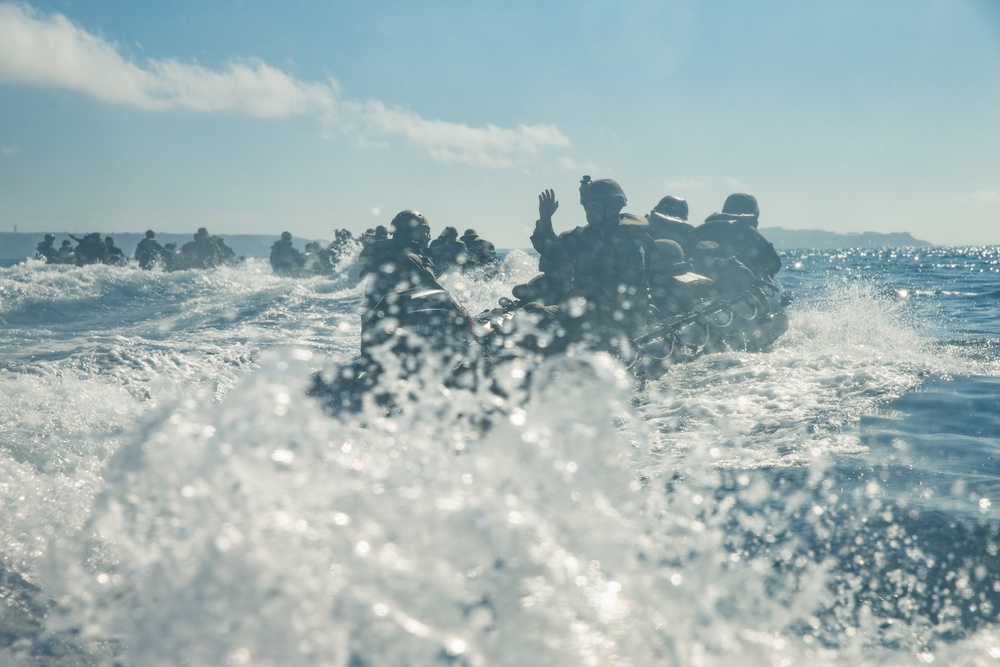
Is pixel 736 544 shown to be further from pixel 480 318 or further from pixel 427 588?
pixel 480 318

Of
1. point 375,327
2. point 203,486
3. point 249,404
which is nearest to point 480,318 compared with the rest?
Result: point 375,327

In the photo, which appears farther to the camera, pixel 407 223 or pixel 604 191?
pixel 604 191

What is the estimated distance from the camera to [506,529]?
10.8 feet

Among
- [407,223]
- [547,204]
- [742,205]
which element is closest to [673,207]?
[742,205]

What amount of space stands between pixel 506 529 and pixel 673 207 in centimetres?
1059

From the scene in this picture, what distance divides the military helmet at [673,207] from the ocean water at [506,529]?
6.01 m

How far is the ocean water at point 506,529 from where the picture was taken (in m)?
2.69

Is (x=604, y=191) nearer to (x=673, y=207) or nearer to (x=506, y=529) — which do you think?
(x=673, y=207)

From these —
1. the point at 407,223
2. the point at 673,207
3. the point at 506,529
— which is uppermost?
the point at 673,207

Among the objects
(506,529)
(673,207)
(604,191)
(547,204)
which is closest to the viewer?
(506,529)

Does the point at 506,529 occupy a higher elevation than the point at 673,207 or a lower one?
lower

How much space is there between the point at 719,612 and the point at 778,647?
29 centimetres

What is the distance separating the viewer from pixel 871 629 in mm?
2863

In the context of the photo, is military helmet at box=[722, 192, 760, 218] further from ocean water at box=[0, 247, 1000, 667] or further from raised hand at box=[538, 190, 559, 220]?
ocean water at box=[0, 247, 1000, 667]
